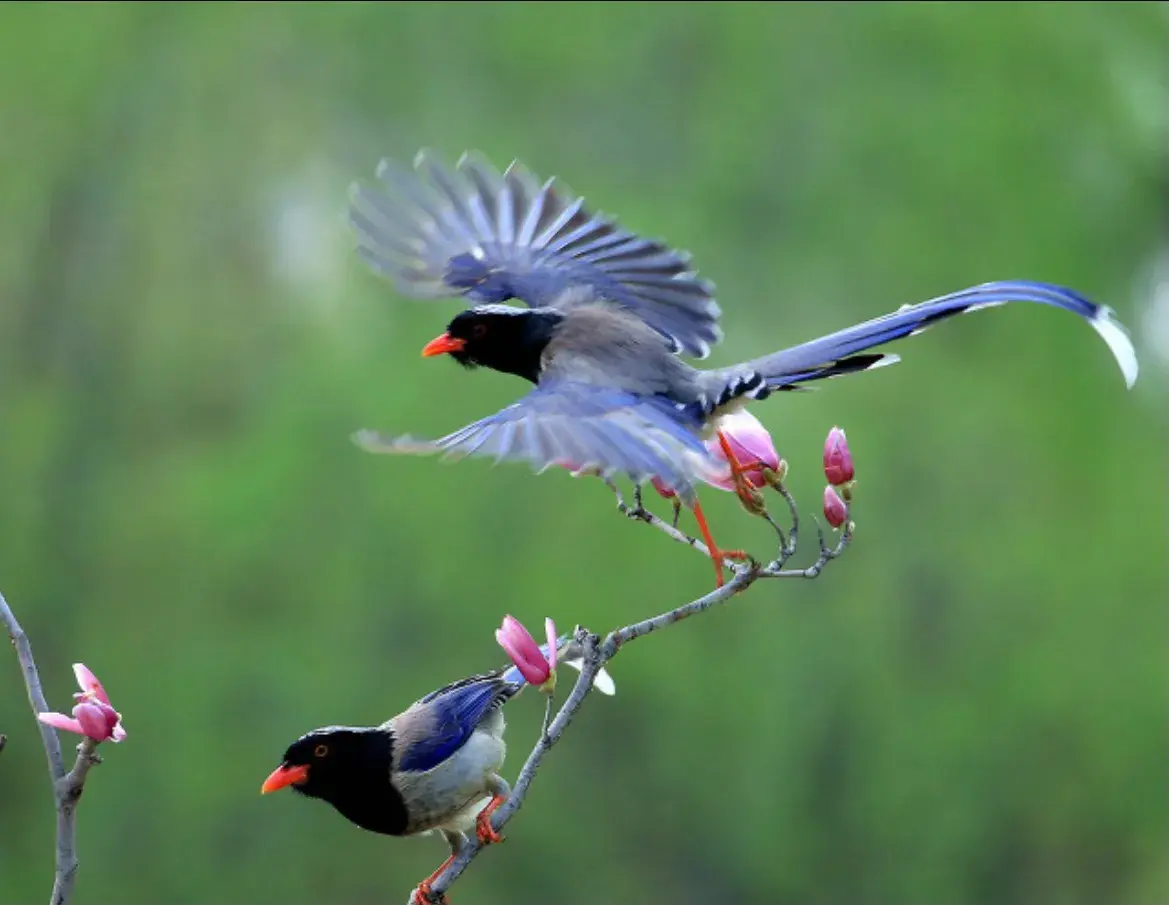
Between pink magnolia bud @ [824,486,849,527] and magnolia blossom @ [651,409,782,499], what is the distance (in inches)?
2.0

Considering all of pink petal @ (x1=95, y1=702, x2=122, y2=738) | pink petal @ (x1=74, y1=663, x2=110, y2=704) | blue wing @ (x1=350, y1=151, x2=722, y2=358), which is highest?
blue wing @ (x1=350, y1=151, x2=722, y2=358)

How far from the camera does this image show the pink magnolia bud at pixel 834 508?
49.4 inches

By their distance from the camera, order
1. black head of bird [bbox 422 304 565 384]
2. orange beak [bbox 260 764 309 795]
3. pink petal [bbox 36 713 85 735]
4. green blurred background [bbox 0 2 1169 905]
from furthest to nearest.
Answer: green blurred background [bbox 0 2 1169 905], black head of bird [bbox 422 304 565 384], orange beak [bbox 260 764 309 795], pink petal [bbox 36 713 85 735]

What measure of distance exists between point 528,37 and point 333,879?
254 cm

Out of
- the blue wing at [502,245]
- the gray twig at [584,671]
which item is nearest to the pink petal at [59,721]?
the gray twig at [584,671]

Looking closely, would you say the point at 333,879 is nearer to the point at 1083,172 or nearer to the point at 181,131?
the point at 181,131

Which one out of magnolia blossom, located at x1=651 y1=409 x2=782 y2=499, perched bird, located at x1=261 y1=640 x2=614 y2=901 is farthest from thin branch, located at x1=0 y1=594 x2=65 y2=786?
magnolia blossom, located at x1=651 y1=409 x2=782 y2=499

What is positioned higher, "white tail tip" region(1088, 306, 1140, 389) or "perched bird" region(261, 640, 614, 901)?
"white tail tip" region(1088, 306, 1140, 389)

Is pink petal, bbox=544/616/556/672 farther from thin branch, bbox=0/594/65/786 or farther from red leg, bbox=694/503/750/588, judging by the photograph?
thin branch, bbox=0/594/65/786

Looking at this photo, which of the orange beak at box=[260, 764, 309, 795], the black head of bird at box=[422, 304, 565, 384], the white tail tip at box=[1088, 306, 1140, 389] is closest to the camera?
the white tail tip at box=[1088, 306, 1140, 389]

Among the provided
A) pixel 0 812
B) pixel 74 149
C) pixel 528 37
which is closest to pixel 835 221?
pixel 528 37

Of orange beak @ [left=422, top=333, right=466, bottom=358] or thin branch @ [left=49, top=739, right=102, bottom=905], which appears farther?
orange beak @ [left=422, top=333, right=466, bottom=358]

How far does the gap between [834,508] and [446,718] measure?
0.42 m

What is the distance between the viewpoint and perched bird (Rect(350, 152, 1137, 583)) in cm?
122
